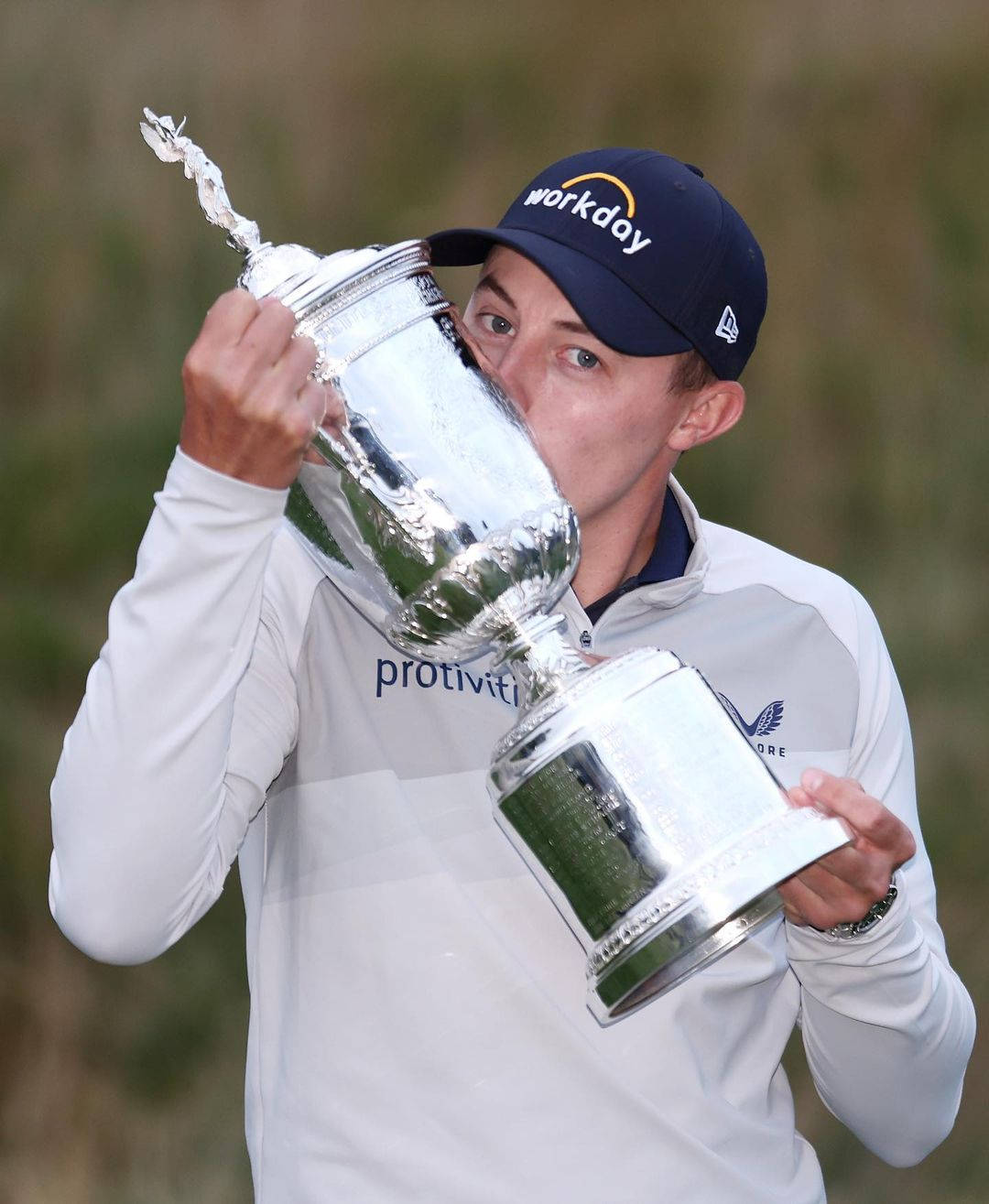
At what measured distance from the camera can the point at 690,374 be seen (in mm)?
1572

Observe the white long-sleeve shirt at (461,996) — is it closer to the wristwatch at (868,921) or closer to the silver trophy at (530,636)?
the wristwatch at (868,921)

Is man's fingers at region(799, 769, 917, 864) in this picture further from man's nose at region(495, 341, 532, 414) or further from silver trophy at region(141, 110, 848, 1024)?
man's nose at region(495, 341, 532, 414)

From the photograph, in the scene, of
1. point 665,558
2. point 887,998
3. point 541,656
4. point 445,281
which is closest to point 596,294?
point 665,558

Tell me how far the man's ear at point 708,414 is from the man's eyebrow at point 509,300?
18 centimetres

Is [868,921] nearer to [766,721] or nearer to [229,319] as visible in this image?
[766,721]

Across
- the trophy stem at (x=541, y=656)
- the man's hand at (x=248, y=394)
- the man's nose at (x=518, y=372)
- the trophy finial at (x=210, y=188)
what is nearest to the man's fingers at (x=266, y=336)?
the man's hand at (x=248, y=394)

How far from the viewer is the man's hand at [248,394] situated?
103 cm

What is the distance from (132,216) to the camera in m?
3.20

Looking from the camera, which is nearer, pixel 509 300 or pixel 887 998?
pixel 887 998

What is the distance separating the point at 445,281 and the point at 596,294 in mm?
1753

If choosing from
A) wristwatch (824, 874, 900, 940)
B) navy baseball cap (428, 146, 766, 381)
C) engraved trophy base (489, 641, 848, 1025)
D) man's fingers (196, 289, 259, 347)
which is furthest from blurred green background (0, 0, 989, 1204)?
man's fingers (196, 289, 259, 347)

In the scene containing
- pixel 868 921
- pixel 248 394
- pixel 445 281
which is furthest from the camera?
pixel 445 281

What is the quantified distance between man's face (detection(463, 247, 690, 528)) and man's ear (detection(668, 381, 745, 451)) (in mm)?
72

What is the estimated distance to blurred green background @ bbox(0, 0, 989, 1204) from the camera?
10.1 feet
